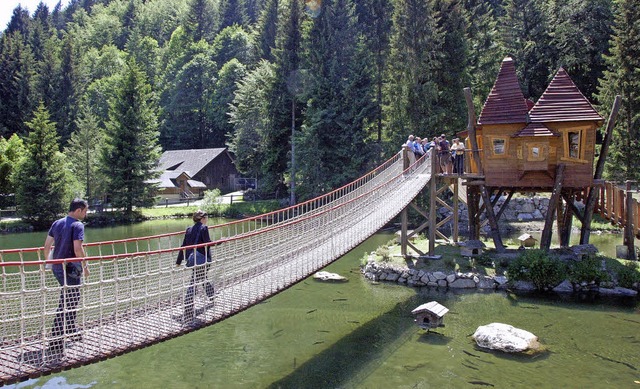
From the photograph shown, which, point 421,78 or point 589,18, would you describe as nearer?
point 421,78

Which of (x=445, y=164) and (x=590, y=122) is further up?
(x=590, y=122)

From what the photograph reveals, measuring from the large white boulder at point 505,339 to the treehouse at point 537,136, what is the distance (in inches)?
300

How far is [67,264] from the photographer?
7.41 metres

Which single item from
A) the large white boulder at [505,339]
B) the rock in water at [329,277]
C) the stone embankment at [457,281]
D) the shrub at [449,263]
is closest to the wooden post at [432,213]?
the shrub at [449,263]

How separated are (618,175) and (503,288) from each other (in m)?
19.9

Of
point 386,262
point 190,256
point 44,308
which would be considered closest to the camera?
point 44,308

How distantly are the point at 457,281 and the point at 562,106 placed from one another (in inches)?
275

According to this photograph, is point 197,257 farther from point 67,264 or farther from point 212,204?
point 212,204

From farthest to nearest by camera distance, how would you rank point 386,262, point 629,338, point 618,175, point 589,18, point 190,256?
1. point 589,18
2. point 618,175
3. point 386,262
4. point 629,338
5. point 190,256

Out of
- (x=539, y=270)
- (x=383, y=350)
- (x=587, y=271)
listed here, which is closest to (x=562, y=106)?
(x=587, y=271)

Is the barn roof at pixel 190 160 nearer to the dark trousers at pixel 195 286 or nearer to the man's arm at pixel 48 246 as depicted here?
the dark trousers at pixel 195 286

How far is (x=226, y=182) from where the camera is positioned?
56031 millimetres

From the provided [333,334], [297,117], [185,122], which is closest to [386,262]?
[333,334]

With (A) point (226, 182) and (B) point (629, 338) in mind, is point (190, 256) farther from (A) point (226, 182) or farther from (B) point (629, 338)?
(A) point (226, 182)
